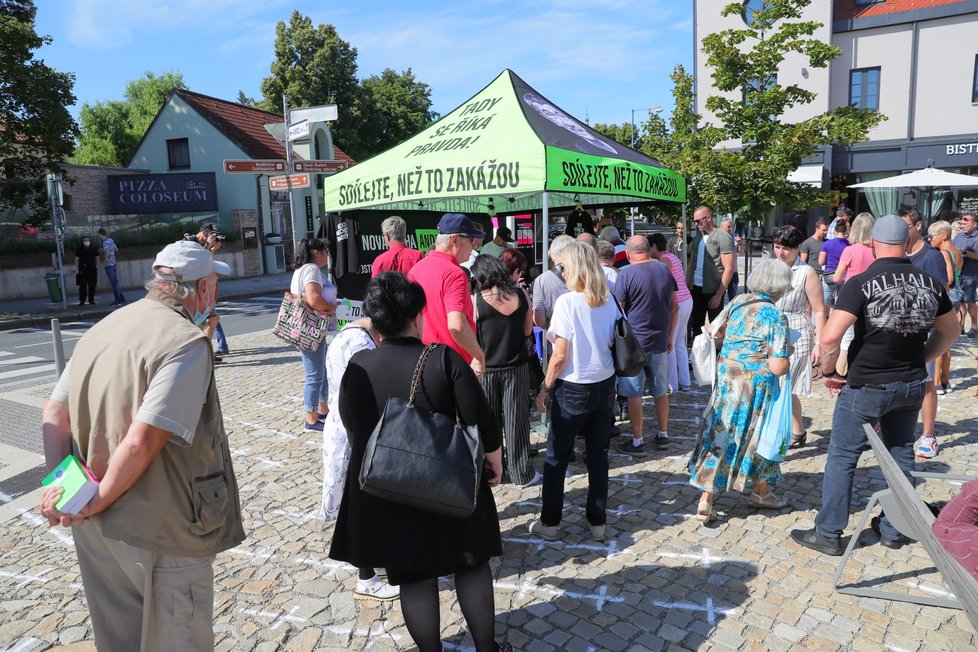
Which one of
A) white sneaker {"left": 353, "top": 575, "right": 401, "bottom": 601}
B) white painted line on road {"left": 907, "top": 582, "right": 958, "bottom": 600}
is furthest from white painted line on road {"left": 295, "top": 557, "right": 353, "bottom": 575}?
white painted line on road {"left": 907, "top": 582, "right": 958, "bottom": 600}

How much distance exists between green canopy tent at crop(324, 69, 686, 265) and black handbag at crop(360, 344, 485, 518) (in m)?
3.20

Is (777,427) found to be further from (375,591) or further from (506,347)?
(375,591)

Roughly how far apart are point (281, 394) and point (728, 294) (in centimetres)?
703

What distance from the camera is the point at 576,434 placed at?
384 cm

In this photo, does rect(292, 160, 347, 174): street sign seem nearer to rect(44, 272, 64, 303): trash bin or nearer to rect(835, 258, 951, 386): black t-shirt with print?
rect(835, 258, 951, 386): black t-shirt with print

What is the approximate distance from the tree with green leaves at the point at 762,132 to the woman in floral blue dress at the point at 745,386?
7.63 meters

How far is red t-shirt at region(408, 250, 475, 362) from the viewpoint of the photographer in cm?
400

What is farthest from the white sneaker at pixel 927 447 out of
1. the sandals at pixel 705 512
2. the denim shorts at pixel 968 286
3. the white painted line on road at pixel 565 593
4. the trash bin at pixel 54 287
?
the trash bin at pixel 54 287

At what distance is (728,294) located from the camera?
10672mm

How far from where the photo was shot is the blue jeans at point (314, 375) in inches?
244

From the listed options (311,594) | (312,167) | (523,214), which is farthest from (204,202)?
(311,594)

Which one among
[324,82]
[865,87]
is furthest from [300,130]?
[324,82]

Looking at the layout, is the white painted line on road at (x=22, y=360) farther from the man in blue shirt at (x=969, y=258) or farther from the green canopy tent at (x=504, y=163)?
the man in blue shirt at (x=969, y=258)

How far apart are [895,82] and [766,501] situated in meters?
24.3
